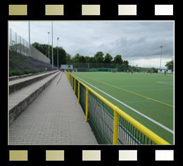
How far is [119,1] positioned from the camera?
2533 mm

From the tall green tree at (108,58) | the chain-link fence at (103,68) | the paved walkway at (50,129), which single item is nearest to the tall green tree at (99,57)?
the tall green tree at (108,58)

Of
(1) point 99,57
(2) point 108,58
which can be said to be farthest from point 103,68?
(2) point 108,58

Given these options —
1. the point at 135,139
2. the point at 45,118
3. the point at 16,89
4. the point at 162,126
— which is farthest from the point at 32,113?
the point at 135,139

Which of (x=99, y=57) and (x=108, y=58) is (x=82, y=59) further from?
(x=108, y=58)

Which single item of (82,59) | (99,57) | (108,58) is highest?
(82,59)

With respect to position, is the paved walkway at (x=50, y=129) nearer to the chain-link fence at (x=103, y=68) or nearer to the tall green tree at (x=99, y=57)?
the chain-link fence at (x=103, y=68)

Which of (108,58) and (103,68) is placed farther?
(108,58)

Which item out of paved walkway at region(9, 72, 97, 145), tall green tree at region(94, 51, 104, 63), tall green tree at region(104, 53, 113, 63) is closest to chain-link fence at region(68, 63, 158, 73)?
tall green tree at region(94, 51, 104, 63)

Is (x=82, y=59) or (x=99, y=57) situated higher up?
(x=82, y=59)

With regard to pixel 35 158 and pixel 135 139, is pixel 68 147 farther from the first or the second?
pixel 135 139

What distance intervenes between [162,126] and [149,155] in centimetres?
392

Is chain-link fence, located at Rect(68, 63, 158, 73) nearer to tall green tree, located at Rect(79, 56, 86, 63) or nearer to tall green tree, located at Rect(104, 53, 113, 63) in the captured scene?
→ tall green tree, located at Rect(104, 53, 113, 63)

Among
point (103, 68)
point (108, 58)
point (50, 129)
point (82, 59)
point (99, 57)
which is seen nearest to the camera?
point (50, 129)

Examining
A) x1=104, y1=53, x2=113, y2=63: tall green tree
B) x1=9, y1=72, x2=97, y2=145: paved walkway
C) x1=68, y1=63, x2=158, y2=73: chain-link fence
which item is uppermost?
x1=104, y1=53, x2=113, y2=63: tall green tree
